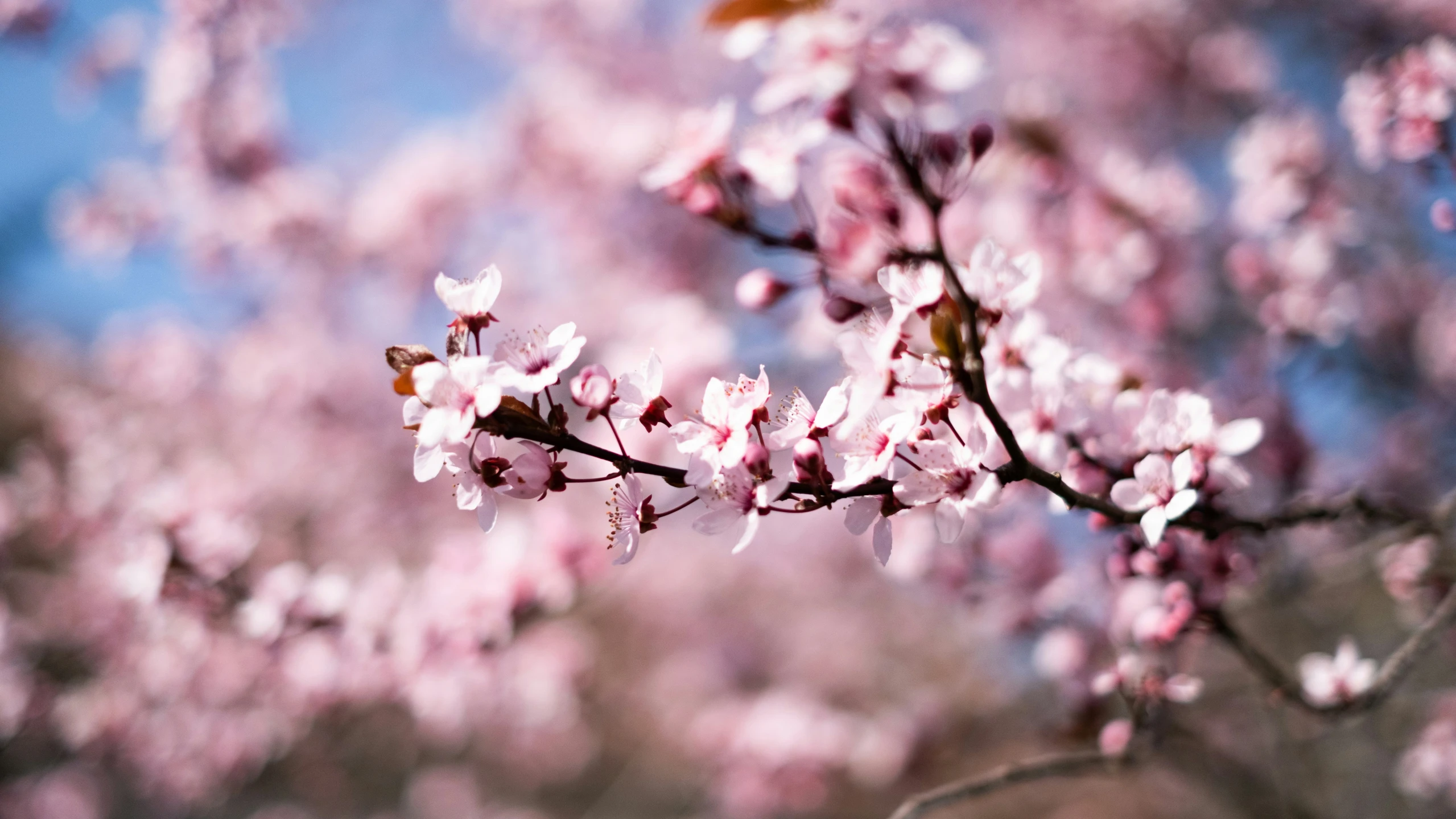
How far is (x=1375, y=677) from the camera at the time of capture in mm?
1398

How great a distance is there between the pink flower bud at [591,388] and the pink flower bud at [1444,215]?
5.16 feet

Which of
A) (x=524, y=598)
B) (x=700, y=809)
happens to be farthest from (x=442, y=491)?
(x=524, y=598)

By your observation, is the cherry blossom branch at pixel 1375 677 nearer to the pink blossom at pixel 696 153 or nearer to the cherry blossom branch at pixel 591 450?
the cherry blossom branch at pixel 591 450

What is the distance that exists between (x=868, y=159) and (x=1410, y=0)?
4538 mm

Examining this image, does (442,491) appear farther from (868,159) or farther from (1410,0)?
(1410,0)

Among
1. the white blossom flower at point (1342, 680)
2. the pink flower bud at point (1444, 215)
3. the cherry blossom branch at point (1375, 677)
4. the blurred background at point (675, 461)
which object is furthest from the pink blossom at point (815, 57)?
the white blossom flower at point (1342, 680)

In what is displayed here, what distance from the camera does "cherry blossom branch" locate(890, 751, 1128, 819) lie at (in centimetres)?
120

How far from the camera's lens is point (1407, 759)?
2465 millimetres

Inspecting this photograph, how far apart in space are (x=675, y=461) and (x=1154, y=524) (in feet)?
6.37

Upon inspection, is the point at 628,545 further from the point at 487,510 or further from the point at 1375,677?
the point at 1375,677

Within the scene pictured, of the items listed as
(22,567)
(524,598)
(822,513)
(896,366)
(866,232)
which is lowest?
(896,366)

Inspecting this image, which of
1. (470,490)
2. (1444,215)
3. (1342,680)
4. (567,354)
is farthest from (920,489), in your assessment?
(1444,215)

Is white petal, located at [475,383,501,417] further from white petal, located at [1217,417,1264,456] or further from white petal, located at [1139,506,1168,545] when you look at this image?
white petal, located at [1217,417,1264,456]

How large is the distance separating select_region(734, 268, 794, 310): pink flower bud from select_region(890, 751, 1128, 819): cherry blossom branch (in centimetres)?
80
